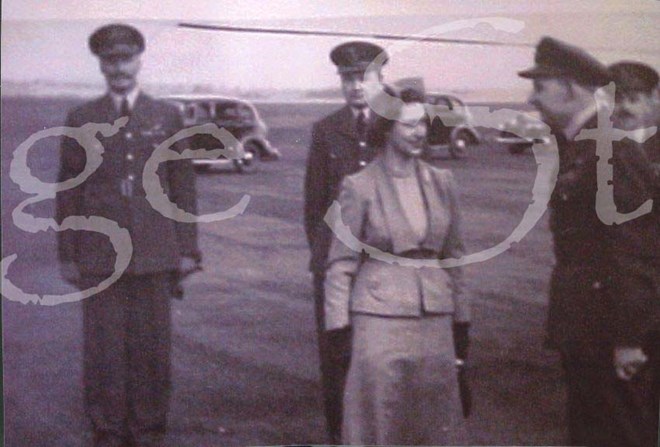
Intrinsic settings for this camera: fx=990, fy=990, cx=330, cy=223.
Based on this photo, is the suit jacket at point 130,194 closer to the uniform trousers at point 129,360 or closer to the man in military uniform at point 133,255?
the man in military uniform at point 133,255

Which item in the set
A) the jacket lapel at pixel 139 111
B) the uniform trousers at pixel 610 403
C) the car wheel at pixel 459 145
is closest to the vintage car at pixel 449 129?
the car wheel at pixel 459 145

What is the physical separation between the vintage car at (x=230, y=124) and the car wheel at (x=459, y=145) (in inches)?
29.3

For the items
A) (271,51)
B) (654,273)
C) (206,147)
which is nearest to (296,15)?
(271,51)

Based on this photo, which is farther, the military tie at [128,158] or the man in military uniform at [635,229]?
the man in military uniform at [635,229]

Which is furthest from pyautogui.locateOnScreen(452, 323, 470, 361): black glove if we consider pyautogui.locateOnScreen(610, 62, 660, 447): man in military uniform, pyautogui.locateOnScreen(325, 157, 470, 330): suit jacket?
pyautogui.locateOnScreen(610, 62, 660, 447): man in military uniform

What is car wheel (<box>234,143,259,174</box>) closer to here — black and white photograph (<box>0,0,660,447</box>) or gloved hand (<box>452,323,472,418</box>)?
black and white photograph (<box>0,0,660,447</box>)

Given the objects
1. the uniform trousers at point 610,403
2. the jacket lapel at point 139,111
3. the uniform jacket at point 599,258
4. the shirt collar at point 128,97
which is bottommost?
the uniform trousers at point 610,403

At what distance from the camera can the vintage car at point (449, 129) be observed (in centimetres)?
422

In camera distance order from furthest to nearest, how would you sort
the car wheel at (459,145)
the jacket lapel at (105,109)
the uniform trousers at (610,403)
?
the uniform trousers at (610,403) < the car wheel at (459,145) < the jacket lapel at (105,109)

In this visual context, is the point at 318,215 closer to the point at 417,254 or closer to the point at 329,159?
the point at 329,159

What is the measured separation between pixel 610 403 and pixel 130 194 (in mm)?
2318

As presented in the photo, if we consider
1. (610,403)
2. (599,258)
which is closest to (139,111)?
(599,258)

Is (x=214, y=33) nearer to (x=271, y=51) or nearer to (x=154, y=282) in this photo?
(x=271, y=51)

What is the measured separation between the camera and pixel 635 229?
170 inches
